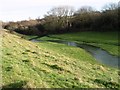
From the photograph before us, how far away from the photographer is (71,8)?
122312mm

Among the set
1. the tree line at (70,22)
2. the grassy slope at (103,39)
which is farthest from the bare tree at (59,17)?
the grassy slope at (103,39)

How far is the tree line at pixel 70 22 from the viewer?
278 ft

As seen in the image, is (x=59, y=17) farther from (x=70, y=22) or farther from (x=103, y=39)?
(x=103, y=39)

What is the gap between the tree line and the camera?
8481 cm

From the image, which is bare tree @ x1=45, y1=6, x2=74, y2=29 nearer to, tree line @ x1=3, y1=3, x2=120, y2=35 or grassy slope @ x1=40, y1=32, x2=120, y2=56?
tree line @ x1=3, y1=3, x2=120, y2=35

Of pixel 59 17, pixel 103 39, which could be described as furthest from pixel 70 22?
pixel 103 39

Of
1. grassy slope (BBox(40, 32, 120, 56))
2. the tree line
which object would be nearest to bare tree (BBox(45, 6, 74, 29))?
the tree line

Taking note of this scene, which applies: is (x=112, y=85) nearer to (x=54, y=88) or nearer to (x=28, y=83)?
(x=54, y=88)

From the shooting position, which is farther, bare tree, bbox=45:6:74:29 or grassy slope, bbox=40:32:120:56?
bare tree, bbox=45:6:74:29

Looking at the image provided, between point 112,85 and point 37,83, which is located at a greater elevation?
point 37,83

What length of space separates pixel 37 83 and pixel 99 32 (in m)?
71.7

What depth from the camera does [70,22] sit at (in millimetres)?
101250

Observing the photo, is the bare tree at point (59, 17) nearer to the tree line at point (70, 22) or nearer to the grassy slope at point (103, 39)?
the tree line at point (70, 22)

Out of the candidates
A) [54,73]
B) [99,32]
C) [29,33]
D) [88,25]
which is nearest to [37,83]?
[54,73]
